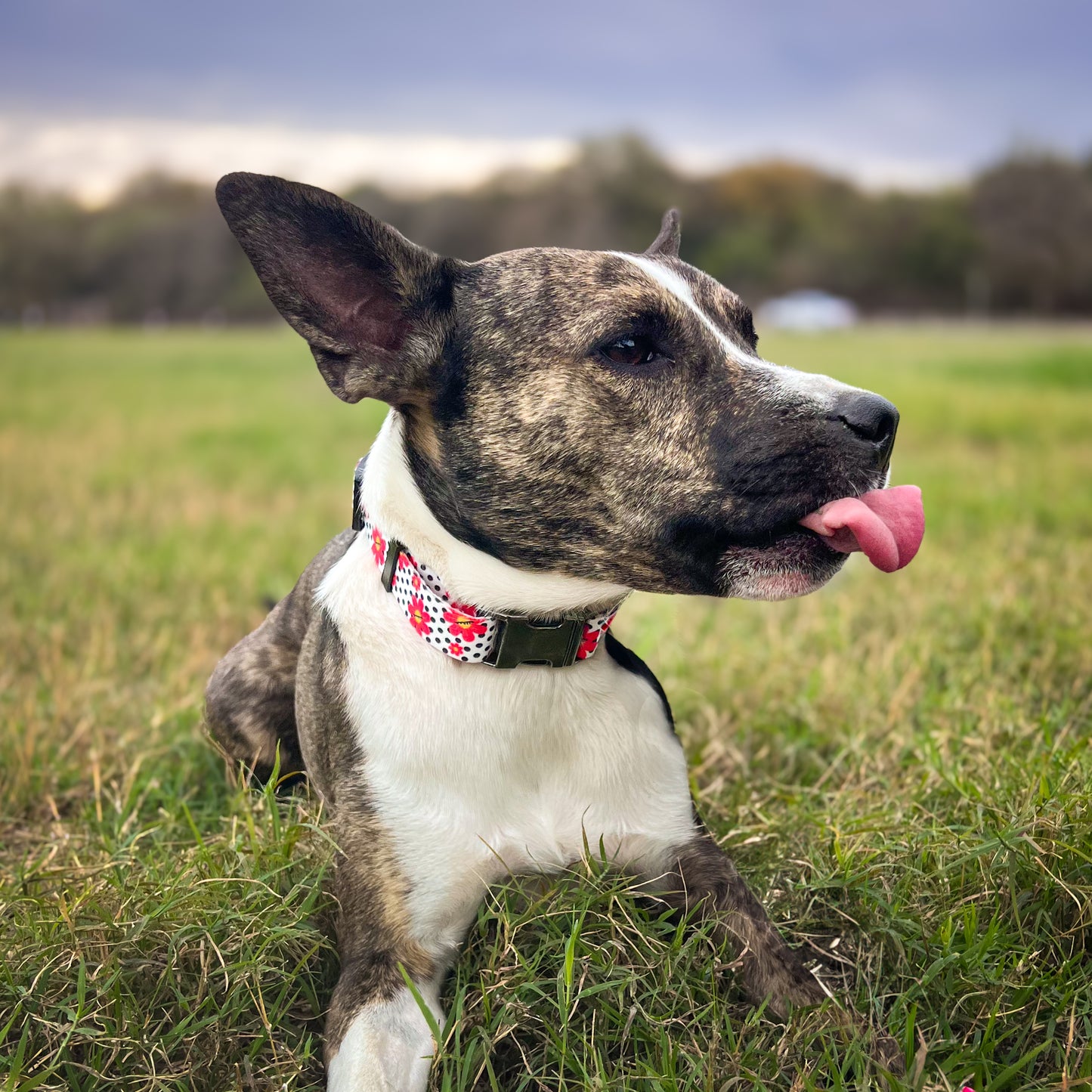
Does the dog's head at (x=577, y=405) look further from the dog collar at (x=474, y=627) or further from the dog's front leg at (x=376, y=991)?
the dog's front leg at (x=376, y=991)

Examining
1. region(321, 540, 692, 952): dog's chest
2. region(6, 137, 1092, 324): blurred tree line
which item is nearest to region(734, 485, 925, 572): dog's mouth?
region(321, 540, 692, 952): dog's chest

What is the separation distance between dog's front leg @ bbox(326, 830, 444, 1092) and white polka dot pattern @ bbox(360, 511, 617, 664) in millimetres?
453

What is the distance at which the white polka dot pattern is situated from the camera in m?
2.33

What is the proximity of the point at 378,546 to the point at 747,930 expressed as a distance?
3.76 ft

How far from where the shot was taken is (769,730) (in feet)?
12.0

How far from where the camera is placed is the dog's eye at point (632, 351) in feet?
7.42

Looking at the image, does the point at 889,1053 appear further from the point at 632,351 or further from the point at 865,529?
the point at 632,351

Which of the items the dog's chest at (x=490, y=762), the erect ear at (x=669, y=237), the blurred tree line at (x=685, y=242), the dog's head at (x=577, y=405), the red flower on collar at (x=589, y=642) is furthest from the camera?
the blurred tree line at (x=685, y=242)

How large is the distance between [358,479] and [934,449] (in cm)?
844

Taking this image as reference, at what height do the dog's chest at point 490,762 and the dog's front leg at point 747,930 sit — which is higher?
the dog's chest at point 490,762

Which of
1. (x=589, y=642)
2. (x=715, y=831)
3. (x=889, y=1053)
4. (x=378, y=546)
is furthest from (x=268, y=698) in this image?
(x=889, y=1053)

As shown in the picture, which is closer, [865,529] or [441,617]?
[865,529]

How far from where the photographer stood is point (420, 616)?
236 centimetres

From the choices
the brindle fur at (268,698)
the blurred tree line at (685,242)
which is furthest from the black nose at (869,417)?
the blurred tree line at (685,242)
